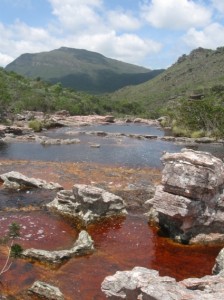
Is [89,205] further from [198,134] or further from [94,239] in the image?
[198,134]

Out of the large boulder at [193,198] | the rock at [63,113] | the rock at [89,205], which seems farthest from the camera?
the rock at [63,113]

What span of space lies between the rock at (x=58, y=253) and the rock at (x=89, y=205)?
402 cm

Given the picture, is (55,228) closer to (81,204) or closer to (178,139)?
(81,204)

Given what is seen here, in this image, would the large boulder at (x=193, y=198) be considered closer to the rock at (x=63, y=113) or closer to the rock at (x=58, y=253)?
the rock at (x=58, y=253)

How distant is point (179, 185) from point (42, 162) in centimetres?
2630

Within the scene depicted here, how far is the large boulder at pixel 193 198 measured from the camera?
2162 cm

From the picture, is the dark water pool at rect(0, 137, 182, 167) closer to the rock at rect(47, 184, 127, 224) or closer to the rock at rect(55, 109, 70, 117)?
the rock at rect(47, 184, 127, 224)

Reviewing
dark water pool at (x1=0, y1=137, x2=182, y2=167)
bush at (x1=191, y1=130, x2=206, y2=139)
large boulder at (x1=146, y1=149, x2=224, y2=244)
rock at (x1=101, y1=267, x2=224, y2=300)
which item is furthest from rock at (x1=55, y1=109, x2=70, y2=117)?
rock at (x1=101, y1=267, x2=224, y2=300)

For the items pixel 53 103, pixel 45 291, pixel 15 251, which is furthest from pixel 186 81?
pixel 45 291

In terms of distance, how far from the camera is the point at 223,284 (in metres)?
13.4

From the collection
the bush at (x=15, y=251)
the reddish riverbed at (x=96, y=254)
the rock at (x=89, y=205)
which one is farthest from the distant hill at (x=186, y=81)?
the bush at (x=15, y=251)

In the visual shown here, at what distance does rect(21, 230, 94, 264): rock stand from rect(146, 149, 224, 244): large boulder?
4653 mm

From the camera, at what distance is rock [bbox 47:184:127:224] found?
25156 mm

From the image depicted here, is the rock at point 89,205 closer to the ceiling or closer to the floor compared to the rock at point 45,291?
closer to the ceiling
